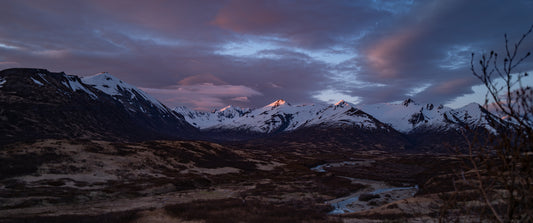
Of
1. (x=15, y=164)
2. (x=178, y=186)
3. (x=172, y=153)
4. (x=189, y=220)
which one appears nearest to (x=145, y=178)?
(x=178, y=186)

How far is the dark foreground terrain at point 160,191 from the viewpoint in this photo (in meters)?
25.1

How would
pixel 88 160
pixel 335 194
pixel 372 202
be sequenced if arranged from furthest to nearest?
pixel 88 160, pixel 335 194, pixel 372 202

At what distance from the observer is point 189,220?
23219 mm

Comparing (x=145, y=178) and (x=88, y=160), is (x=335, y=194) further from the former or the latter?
(x=88, y=160)

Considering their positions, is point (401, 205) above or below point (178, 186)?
above

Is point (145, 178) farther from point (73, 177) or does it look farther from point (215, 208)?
point (215, 208)

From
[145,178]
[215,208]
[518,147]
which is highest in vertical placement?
[518,147]

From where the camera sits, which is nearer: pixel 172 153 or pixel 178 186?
pixel 178 186

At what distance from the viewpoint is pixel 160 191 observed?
49.8 meters

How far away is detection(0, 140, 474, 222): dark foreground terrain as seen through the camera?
25.1 metres

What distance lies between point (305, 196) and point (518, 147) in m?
46.0

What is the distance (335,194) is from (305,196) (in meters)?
7.48

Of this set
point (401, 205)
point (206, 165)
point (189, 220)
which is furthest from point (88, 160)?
point (401, 205)

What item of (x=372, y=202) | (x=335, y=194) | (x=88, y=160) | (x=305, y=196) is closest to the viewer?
(x=372, y=202)
